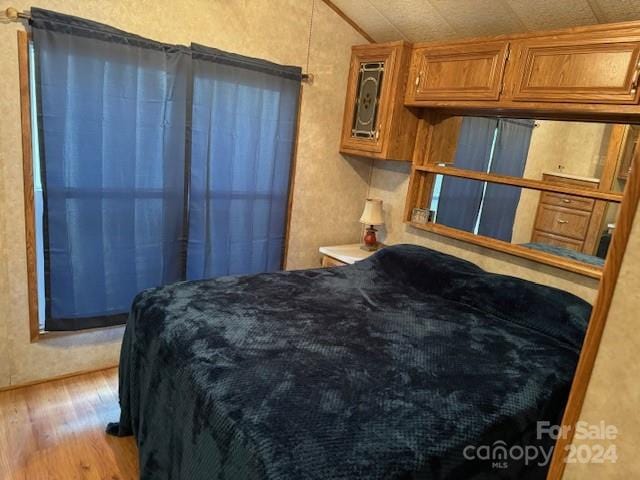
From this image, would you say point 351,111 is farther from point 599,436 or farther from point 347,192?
point 599,436

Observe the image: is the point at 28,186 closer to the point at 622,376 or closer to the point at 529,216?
the point at 622,376

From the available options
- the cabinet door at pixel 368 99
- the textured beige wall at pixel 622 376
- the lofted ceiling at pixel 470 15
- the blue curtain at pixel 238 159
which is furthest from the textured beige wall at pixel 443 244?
the textured beige wall at pixel 622 376

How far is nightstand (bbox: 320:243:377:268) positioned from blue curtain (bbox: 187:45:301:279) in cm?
44

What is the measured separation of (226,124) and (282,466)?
7.18 ft

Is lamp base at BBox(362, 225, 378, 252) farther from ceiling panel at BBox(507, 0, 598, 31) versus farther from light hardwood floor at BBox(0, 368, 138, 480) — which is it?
light hardwood floor at BBox(0, 368, 138, 480)

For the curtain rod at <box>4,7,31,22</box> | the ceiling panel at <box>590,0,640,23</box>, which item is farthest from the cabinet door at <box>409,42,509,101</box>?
the curtain rod at <box>4,7,31,22</box>

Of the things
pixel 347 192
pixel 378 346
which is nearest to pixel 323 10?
pixel 347 192

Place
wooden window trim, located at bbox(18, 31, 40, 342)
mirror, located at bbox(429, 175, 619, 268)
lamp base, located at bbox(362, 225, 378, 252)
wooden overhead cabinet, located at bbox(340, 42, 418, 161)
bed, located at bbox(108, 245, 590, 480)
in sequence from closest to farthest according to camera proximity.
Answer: bed, located at bbox(108, 245, 590, 480), wooden window trim, located at bbox(18, 31, 40, 342), mirror, located at bbox(429, 175, 619, 268), wooden overhead cabinet, located at bbox(340, 42, 418, 161), lamp base, located at bbox(362, 225, 378, 252)

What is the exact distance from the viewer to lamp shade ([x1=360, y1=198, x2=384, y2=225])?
3.28 metres

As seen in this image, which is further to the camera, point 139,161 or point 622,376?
point 139,161

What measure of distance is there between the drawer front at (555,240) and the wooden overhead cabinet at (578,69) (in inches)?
29.8

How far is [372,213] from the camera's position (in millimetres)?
3291

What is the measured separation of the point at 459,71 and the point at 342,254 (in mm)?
1481

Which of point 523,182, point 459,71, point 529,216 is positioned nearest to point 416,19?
point 459,71
